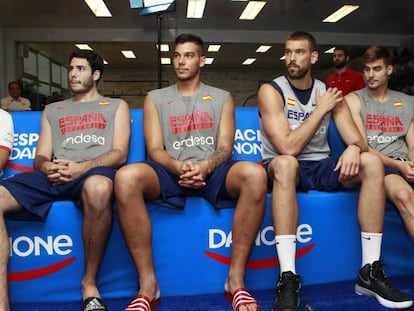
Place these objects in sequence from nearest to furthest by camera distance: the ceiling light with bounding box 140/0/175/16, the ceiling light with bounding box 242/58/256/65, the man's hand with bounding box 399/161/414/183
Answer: the man's hand with bounding box 399/161/414/183 → the ceiling light with bounding box 140/0/175/16 → the ceiling light with bounding box 242/58/256/65

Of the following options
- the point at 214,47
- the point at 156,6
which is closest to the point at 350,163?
the point at 156,6

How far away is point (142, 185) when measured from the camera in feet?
5.97

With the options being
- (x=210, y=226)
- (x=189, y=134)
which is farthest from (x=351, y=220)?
(x=189, y=134)

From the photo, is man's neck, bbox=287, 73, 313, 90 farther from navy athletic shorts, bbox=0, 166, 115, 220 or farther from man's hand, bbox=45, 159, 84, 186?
man's hand, bbox=45, 159, 84, 186

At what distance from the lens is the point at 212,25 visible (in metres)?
10.4

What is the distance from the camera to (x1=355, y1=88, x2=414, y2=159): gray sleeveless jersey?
2.36m

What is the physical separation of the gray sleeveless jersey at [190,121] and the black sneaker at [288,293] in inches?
27.7

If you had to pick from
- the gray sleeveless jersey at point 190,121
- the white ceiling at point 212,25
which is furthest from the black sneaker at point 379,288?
the white ceiling at point 212,25

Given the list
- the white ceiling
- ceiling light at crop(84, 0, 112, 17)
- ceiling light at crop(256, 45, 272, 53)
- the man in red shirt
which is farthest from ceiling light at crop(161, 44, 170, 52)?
the man in red shirt

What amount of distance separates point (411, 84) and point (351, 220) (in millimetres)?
8300

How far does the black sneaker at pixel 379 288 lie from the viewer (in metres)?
1.78

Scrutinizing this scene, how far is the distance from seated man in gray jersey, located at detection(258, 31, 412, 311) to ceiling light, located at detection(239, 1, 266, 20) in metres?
6.79

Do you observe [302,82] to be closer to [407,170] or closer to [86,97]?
[407,170]

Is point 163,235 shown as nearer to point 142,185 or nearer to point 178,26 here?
point 142,185
